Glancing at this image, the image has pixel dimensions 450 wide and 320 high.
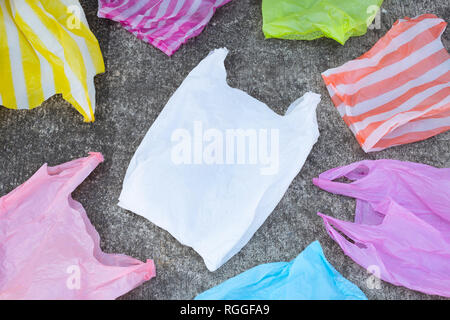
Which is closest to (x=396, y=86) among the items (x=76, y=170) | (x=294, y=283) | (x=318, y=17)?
(x=318, y=17)

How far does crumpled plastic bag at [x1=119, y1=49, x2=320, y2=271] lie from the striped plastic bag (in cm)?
11

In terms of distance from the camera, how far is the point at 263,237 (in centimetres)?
123

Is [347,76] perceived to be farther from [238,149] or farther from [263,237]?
[263,237]

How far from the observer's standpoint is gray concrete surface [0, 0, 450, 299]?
3.98ft

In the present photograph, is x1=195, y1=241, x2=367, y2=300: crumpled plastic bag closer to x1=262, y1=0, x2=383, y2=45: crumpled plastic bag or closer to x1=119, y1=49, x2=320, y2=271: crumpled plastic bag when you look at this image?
x1=119, y1=49, x2=320, y2=271: crumpled plastic bag

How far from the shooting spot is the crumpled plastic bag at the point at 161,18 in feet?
4.30

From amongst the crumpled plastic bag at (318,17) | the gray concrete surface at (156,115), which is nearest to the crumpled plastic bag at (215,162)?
the gray concrete surface at (156,115)

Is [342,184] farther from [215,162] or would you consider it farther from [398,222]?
[215,162]

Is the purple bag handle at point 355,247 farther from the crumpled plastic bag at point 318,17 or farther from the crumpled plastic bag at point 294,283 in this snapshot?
the crumpled plastic bag at point 318,17

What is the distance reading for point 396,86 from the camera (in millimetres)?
1306

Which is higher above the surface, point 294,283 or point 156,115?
point 156,115

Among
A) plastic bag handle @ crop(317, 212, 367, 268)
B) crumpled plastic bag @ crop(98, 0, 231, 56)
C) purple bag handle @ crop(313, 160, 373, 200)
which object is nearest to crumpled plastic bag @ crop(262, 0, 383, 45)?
crumpled plastic bag @ crop(98, 0, 231, 56)

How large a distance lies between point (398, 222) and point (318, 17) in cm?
56
